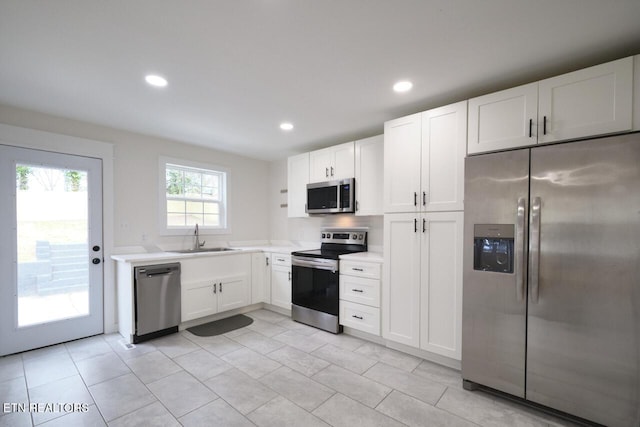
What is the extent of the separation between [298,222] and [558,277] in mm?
3401

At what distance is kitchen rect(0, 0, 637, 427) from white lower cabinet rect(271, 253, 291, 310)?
713 millimetres

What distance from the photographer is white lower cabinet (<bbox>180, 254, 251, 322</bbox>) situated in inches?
131

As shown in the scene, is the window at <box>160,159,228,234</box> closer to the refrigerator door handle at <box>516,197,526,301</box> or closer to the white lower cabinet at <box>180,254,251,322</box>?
the white lower cabinet at <box>180,254,251,322</box>

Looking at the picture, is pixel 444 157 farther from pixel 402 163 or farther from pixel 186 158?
pixel 186 158

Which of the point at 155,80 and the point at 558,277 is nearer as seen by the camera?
the point at 558,277

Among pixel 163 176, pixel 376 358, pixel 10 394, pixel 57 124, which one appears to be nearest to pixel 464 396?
pixel 376 358

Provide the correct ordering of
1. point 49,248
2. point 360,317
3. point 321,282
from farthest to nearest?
point 321,282 → point 360,317 → point 49,248

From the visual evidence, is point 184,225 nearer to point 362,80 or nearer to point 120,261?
point 120,261

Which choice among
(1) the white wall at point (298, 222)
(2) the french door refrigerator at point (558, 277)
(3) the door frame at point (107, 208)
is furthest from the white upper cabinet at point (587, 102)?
(3) the door frame at point (107, 208)

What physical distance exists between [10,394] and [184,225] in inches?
90.3

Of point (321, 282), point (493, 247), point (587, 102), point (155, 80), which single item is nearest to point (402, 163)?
point (493, 247)

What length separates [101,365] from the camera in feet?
8.06

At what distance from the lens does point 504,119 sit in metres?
2.09

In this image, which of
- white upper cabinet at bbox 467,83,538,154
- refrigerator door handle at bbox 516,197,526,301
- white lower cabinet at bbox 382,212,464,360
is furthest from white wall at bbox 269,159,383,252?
refrigerator door handle at bbox 516,197,526,301
